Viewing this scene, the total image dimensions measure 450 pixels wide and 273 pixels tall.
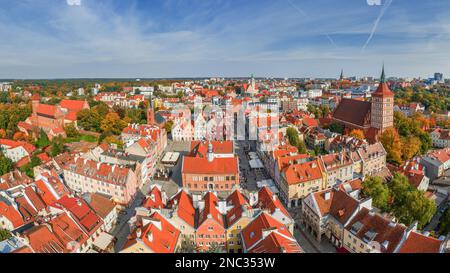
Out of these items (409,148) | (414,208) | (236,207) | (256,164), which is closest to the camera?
(236,207)

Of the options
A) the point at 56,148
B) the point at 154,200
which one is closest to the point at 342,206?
the point at 154,200

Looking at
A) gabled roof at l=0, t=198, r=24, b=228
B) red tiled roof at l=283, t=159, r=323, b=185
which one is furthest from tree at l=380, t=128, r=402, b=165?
gabled roof at l=0, t=198, r=24, b=228

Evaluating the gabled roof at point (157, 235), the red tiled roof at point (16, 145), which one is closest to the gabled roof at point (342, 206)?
the gabled roof at point (157, 235)

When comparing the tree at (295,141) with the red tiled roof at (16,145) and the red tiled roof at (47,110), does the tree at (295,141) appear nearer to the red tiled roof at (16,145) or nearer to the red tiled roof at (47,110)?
the red tiled roof at (16,145)

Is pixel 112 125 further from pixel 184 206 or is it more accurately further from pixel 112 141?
pixel 184 206
